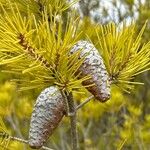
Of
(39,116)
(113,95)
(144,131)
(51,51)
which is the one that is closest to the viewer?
(51,51)

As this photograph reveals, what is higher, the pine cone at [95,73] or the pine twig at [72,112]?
the pine cone at [95,73]

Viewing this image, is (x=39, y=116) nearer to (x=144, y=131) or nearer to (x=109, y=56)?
(x=109, y=56)

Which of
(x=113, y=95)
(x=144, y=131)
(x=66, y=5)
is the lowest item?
(x=144, y=131)

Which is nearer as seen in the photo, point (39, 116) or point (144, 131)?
point (39, 116)

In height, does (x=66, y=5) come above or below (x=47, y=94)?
above

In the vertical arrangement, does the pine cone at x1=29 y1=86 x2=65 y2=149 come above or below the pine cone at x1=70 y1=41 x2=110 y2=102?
below

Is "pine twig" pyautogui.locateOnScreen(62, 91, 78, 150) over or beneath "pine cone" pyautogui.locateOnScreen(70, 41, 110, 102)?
beneath

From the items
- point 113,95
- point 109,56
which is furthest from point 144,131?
point 109,56

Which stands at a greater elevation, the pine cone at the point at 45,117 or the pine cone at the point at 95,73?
the pine cone at the point at 95,73
